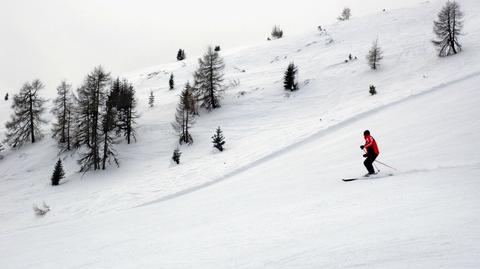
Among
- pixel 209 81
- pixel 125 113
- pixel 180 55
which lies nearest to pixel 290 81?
pixel 209 81

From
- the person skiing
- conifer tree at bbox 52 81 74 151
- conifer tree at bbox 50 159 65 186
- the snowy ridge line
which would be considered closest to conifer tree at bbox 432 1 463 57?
the snowy ridge line

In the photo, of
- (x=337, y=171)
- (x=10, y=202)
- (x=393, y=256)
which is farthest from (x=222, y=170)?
(x=10, y=202)

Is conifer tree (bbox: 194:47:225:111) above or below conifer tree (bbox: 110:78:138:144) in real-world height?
above

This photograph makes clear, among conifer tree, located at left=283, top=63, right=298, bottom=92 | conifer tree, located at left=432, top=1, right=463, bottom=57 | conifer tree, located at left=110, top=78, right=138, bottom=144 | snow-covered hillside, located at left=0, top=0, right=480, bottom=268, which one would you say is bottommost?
snow-covered hillside, located at left=0, top=0, right=480, bottom=268

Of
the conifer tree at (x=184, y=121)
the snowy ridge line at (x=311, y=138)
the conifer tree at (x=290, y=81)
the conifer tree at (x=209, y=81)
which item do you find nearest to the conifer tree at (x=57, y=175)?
the conifer tree at (x=184, y=121)

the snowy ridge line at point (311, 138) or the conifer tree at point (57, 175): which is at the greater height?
the snowy ridge line at point (311, 138)

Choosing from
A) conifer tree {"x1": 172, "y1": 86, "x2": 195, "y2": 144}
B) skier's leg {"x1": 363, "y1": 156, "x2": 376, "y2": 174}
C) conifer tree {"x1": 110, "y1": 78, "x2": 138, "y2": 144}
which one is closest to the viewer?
skier's leg {"x1": 363, "y1": 156, "x2": 376, "y2": 174}

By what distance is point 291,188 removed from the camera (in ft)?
36.4

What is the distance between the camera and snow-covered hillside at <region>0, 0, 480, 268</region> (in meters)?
4.86

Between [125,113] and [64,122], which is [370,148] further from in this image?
[64,122]

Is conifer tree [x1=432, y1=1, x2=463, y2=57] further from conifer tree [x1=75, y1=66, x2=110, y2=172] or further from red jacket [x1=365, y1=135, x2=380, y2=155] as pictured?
conifer tree [x1=75, y1=66, x2=110, y2=172]

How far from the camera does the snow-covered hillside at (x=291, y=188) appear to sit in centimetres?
486

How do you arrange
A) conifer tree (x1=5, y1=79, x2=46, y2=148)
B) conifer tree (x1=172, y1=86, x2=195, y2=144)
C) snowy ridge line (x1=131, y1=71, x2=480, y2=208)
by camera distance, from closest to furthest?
1. snowy ridge line (x1=131, y1=71, x2=480, y2=208)
2. conifer tree (x1=172, y1=86, x2=195, y2=144)
3. conifer tree (x1=5, y1=79, x2=46, y2=148)

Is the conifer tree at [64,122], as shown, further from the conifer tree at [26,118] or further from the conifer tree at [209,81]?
the conifer tree at [209,81]
